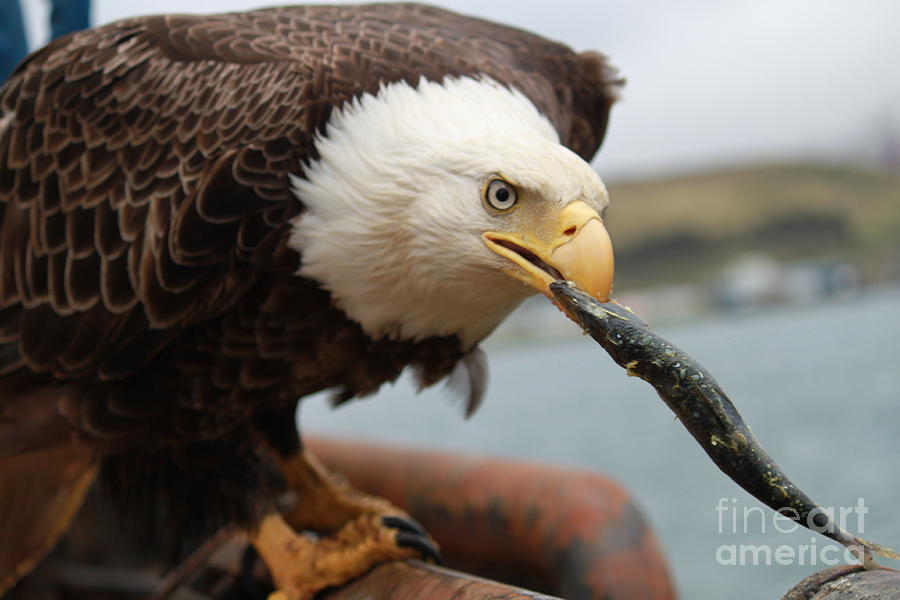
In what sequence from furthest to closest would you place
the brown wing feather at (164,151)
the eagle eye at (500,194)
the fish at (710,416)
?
the brown wing feather at (164,151) → the eagle eye at (500,194) → the fish at (710,416)

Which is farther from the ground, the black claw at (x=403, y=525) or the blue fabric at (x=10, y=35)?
the blue fabric at (x=10, y=35)

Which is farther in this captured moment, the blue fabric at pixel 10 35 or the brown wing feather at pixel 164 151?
the blue fabric at pixel 10 35

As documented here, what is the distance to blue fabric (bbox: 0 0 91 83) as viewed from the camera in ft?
8.64

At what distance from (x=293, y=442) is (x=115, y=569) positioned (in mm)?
894

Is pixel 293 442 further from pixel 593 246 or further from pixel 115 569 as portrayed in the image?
pixel 593 246

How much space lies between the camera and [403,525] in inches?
70.1

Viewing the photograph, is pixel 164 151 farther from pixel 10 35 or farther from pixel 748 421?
pixel 10 35

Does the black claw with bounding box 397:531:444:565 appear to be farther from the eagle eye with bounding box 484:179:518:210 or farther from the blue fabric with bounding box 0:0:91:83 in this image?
the blue fabric with bounding box 0:0:91:83

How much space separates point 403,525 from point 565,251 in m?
0.74

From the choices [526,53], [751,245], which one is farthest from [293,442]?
[751,245]

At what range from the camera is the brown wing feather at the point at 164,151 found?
4.97 feet

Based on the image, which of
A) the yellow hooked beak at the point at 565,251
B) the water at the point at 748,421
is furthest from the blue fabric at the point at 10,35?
the yellow hooked beak at the point at 565,251

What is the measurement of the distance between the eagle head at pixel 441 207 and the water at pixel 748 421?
0.41 m

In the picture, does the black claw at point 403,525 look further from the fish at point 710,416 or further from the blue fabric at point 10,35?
the blue fabric at point 10,35
